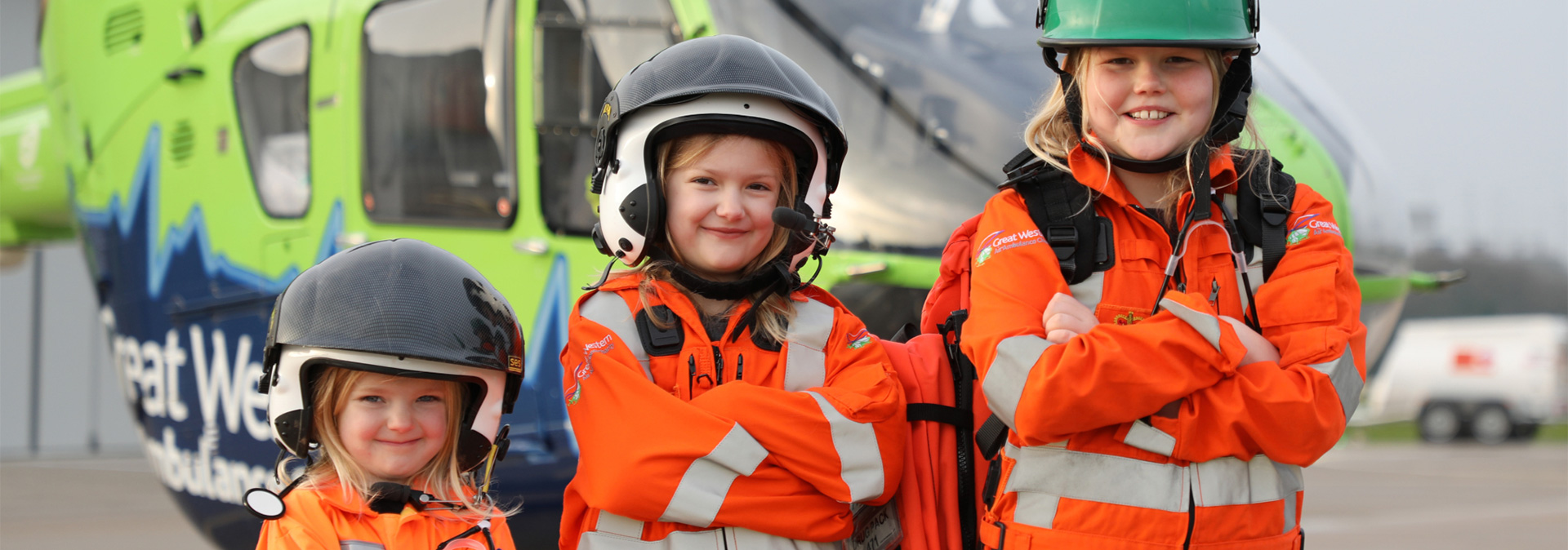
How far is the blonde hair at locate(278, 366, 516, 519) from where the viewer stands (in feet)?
7.58

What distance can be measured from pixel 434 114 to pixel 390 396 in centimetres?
304

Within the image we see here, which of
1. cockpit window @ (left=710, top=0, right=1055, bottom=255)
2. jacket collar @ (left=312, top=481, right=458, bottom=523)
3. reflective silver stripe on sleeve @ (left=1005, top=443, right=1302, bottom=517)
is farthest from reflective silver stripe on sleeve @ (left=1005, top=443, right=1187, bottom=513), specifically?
cockpit window @ (left=710, top=0, right=1055, bottom=255)

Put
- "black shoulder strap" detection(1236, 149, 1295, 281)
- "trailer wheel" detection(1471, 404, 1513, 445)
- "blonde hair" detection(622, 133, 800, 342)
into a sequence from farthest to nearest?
1. "trailer wheel" detection(1471, 404, 1513, 445)
2. "blonde hair" detection(622, 133, 800, 342)
3. "black shoulder strap" detection(1236, 149, 1295, 281)

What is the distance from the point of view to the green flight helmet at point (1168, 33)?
7.33 feet

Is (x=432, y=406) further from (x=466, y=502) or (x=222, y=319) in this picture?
(x=222, y=319)

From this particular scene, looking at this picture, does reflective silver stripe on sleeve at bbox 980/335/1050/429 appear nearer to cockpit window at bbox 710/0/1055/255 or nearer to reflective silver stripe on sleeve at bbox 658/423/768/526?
reflective silver stripe on sleeve at bbox 658/423/768/526

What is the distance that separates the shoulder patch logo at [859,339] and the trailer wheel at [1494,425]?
27.3m

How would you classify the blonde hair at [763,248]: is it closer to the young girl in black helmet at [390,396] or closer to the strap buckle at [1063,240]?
the young girl in black helmet at [390,396]

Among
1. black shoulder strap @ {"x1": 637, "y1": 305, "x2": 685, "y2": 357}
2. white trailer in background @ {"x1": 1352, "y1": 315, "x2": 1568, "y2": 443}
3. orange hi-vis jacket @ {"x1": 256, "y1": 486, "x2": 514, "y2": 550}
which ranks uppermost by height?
black shoulder strap @ {"x1": 637, "y1": 305, "x2": 685, "y2": 357}

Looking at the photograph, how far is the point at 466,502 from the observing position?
236 cm

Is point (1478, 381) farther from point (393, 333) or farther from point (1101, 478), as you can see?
point (393, 333)

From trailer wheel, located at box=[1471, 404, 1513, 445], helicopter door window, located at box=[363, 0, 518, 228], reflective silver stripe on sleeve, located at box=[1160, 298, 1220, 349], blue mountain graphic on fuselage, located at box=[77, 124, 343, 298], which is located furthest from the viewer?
trailer wheel, located at box=[1471, 404, 1513, 445]

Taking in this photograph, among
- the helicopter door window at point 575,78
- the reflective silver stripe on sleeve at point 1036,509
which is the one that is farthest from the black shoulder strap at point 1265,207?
the helicopter door window at point 575,78

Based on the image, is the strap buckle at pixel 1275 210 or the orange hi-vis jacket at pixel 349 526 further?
the strap buckle at pixel 1275 210
